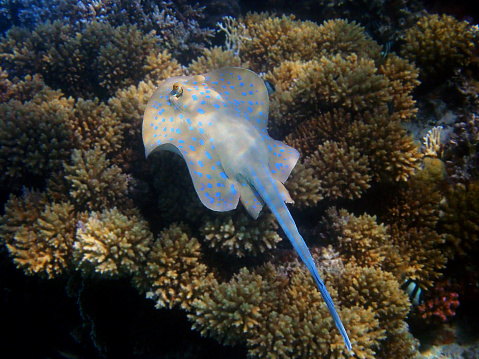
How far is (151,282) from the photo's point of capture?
3729mm

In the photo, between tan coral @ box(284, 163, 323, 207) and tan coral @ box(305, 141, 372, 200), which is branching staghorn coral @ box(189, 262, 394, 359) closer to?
tan coral @ box(284, 163, 323, 207)

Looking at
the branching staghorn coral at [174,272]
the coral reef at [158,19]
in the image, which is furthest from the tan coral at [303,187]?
the coral reef at [158,19]

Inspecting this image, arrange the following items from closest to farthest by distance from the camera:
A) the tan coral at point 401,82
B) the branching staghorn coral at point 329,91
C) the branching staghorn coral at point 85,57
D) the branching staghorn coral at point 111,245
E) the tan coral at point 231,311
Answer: the tan coral at point 231,311 → the branching staghorn coral at point 111,245 → the branching staghorn coral at point 329,91 → the tan coral at point 401,82 → the branching staghorn coral at point 85,57

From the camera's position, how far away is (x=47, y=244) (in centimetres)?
378

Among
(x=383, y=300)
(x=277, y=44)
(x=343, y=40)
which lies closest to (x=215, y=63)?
(x=277, y=44)

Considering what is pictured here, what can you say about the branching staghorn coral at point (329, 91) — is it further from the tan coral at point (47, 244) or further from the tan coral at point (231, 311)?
the tan coral at point (47, 244)

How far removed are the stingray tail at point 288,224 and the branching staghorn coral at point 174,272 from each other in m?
1.49

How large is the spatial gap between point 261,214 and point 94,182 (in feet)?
8.14

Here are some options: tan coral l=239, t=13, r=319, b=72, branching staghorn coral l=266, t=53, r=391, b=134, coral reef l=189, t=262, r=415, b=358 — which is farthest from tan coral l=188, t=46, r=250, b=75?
coral reef l=189, t=262, r=415, b=358

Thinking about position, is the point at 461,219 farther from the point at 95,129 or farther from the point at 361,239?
the point at 95,129

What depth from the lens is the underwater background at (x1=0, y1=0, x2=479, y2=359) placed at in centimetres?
370

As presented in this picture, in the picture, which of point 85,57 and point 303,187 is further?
point 85,57

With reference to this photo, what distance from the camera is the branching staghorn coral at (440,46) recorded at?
512cm

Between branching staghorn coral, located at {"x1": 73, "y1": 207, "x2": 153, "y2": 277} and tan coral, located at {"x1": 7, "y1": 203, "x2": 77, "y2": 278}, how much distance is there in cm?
20
